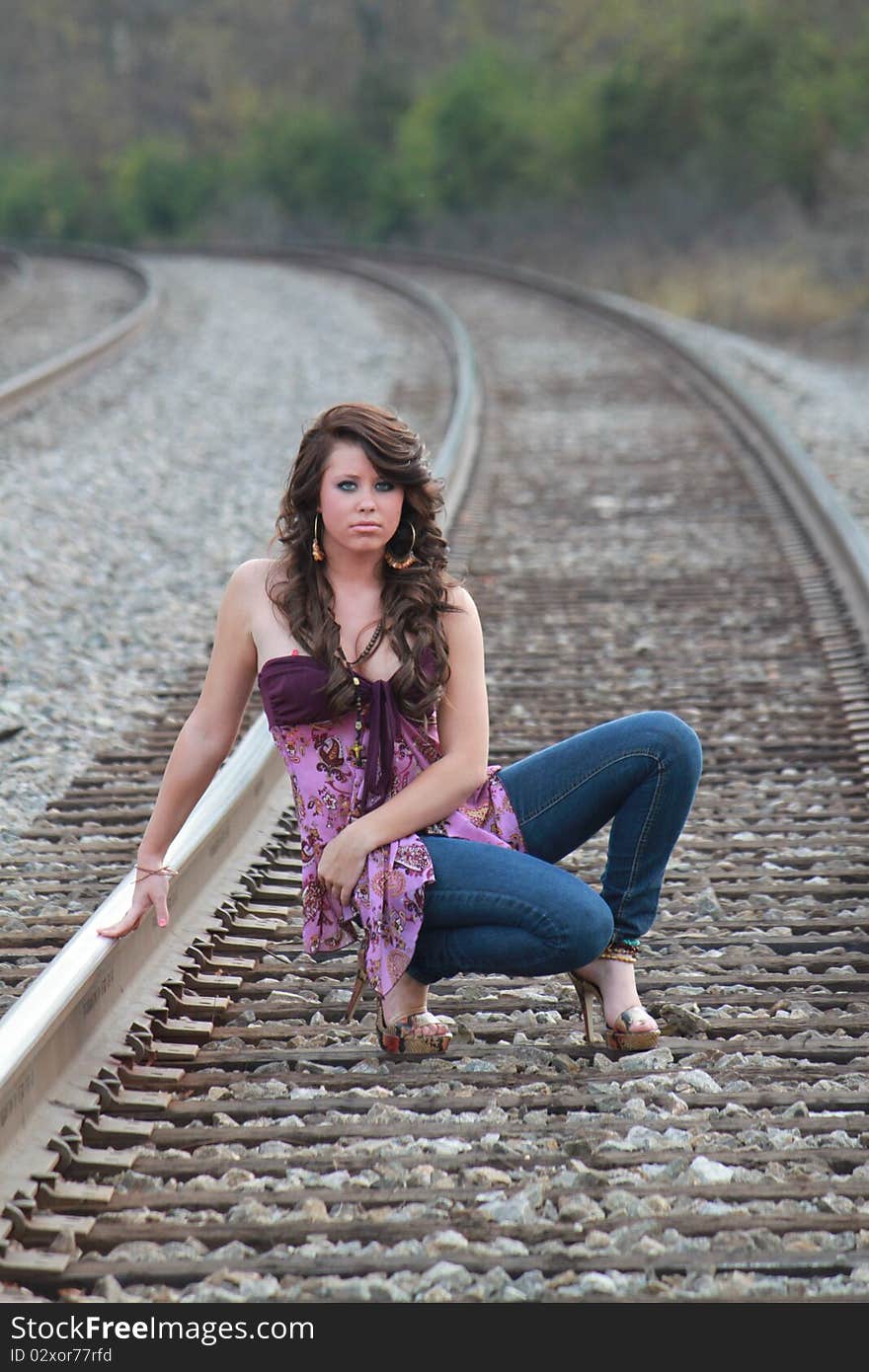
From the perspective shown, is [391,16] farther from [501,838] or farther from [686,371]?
[501,838]

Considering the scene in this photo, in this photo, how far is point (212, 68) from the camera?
6041 cm

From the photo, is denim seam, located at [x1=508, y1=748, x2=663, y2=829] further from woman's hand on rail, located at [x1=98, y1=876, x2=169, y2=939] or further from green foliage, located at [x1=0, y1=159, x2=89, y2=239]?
green foliage, located at [x1=0, y1=159, x2=89, y2=239]

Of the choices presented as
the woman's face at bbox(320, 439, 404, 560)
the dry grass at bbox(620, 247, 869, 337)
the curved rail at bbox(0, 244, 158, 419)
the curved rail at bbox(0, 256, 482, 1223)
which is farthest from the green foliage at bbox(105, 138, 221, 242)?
the woman's face at bbox(320, 439, 404, 560)

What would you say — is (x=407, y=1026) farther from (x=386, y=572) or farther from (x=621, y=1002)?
(x=386, y=572)

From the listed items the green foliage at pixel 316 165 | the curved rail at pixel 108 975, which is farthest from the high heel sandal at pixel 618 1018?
the green foliage at pixel 316 165

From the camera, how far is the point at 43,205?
50875 mm

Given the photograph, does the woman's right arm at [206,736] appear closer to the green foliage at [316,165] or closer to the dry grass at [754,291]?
the dry grass at [754,291]

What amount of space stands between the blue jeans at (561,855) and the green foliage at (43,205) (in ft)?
158

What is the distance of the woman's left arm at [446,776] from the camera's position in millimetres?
3283

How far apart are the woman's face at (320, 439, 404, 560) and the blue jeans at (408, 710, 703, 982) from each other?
615 mm

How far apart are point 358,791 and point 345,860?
16 cm

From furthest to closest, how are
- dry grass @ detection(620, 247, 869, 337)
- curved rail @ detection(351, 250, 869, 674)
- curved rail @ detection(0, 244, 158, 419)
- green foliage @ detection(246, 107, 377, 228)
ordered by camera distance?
green foliage @ detection(246, 107, 377, 228), dry grass @ detection(620, 247, 869, 337), curved rail @ detection(0, 244, 158, 419), curved rail @ detection(351, 250, 869, 674)

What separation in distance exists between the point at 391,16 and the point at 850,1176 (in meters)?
57.0

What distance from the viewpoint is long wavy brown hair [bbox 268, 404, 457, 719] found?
3250mm
